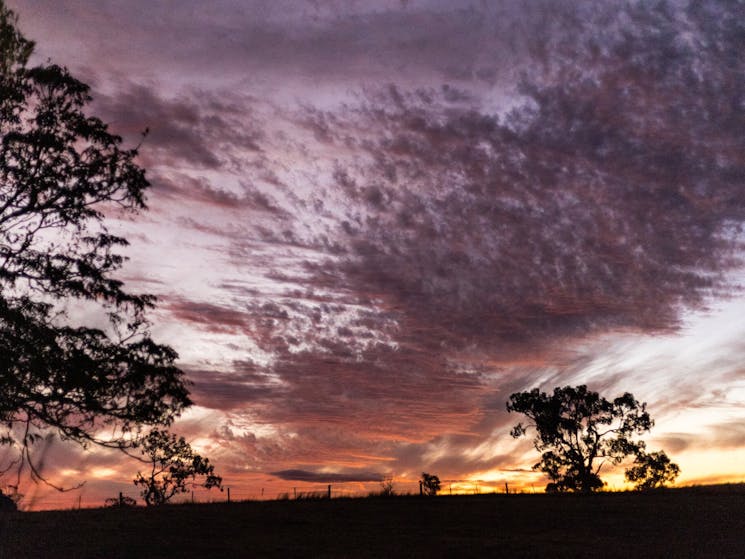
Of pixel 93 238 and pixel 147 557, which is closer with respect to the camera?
pixel 147 557

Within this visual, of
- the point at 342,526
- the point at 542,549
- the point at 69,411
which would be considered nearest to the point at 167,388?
the point at 69,411

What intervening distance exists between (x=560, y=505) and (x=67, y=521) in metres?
22.0

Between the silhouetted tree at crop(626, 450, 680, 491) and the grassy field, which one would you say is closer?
the grassy field

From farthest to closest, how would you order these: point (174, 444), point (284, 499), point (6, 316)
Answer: point (174, 444)
point (284, 499)
point (6, 316)

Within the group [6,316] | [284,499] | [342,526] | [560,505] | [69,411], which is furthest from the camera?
[284,499]

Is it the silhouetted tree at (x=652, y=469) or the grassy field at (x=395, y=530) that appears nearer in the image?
the grassy field at (x=395, y=530)

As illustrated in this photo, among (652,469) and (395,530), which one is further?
(652,469)

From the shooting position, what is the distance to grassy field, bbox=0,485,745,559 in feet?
64.4

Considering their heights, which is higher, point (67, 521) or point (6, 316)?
point (6, 316)

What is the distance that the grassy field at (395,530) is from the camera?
64.4ft

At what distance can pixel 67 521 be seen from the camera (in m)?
27.3

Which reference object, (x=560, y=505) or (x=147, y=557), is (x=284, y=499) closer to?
(x=560, y=505)

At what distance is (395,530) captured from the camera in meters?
24.6

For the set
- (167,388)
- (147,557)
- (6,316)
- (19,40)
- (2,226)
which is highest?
(19,40)
